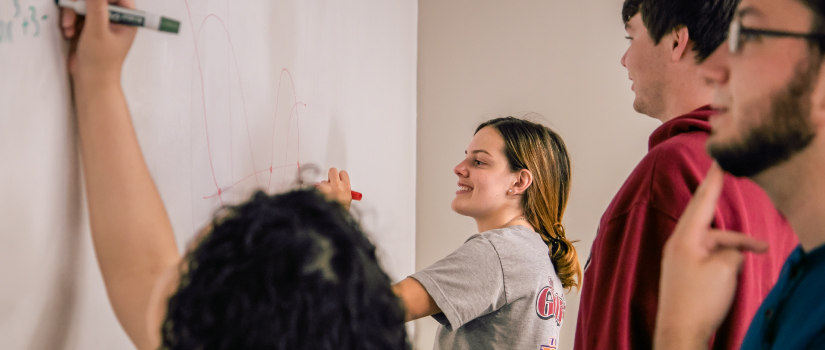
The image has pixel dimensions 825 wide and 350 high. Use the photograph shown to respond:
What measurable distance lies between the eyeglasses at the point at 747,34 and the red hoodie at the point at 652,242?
0.66ft

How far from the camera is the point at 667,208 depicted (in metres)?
0.80

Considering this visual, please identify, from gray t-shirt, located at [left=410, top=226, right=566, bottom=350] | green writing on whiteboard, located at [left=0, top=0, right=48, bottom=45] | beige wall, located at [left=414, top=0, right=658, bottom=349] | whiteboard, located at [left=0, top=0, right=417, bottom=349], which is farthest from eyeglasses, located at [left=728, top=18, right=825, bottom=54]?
beige wall, located at [left=414, top=0, right=658, bottom=349]

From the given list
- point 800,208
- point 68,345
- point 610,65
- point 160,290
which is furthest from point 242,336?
point 610,65

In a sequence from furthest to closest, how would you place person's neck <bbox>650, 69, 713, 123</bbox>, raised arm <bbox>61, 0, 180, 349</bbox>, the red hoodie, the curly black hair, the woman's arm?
the woman's arm → person's neck <bbox>650, 69, 713, 123</bbox> → the red hoodie → raised arm <bbox>61, 0, 180, 349</bbox> → the curly black hair

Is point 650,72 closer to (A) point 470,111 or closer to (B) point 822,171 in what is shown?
(B) point 822,171

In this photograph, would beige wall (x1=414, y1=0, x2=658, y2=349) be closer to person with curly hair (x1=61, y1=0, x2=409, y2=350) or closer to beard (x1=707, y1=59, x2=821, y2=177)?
beard (x1=707, y1=59, x2=821, y2=177)

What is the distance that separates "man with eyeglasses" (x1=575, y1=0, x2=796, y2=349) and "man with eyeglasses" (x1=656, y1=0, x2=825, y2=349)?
0.36 ft

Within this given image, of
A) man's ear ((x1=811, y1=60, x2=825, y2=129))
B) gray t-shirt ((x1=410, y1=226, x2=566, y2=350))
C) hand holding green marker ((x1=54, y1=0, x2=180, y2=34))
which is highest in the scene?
hand holding green marker ((x1=54, y1=0, x2=180, y2=34))

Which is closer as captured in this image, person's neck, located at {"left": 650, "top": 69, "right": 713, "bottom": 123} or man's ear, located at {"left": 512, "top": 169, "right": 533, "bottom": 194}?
person's neck, located at {"left": 650, "top": 69, "right": 713, "bottom": 123}

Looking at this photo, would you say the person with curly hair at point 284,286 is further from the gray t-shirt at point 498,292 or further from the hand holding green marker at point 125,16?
the gray t-shirt at point 498,292

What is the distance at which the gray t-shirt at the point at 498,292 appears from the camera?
108 cm

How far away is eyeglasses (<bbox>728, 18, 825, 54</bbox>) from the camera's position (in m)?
0.58

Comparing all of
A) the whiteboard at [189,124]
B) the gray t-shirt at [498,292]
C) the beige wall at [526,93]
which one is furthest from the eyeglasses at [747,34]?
the beige wall at [526,93]

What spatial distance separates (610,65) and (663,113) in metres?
0.85
